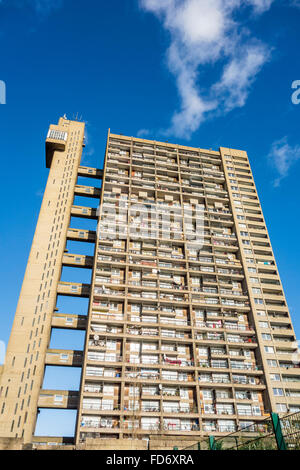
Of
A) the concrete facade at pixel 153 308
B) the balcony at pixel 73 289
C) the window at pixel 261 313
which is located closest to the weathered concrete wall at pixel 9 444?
the concrete facade at pixel 153 308

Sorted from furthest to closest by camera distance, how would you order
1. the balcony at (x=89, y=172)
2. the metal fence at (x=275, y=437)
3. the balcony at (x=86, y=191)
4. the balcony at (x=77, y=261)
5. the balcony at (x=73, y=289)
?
the balcony at (x=89, y=172)
the balcony at (x=86, y=191)
the balcony at (x=77, y=261)
the balcony at (x=73, y=289)
the metal fence at (x=275, y=437)

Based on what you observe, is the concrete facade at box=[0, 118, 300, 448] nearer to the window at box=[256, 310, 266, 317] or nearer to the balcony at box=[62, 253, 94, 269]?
the balcony at box=[62, 253, 94, 269]

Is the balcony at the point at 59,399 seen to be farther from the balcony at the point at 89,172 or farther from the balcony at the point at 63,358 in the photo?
the balcony at the point at 89,172

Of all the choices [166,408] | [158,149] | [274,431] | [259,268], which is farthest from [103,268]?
[274,431]

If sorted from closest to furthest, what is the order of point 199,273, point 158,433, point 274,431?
point 274,431 → point 158,433 → point 199,273

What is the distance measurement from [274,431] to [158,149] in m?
68.3

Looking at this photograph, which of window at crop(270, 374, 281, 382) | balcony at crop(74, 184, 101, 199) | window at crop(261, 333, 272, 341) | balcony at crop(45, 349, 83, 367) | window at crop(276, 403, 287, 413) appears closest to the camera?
window at crop(276, 403, 287, 413)

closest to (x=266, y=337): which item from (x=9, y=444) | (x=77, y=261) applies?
(x=77, y=261)

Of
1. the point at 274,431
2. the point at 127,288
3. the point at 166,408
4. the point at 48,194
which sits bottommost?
the point at 274,431

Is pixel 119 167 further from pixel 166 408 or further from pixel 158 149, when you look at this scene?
pixel 166 408

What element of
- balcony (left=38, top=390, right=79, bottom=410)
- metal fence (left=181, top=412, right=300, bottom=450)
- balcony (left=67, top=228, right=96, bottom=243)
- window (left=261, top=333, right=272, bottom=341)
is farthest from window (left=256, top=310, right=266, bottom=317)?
metal fence (left=181, top=412, right=300, bottom=450)

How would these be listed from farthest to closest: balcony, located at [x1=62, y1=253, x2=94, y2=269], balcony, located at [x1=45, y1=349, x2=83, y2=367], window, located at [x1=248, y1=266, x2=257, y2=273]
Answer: window, located at [x1=248, y1=266, x2=257, y2=273]
balcony, located at [x1=62, y1=253, x2=94, y2=269]
balcony, located at [x1=45, y1=349, x2=83, y2=367]
